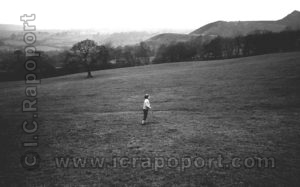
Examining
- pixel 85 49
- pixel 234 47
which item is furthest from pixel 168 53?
pixel 85 49

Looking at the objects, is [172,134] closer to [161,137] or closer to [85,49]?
[161,137]

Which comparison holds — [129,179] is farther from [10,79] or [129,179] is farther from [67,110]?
[10,79]

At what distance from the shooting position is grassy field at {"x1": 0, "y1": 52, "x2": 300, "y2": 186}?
10727 millimetres

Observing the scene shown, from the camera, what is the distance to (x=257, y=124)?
1717 centimetres

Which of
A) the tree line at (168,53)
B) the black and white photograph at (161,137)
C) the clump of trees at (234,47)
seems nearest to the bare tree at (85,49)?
the tree line at (168,53)

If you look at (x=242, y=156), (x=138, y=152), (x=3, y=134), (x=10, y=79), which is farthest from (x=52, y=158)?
(x=10, y=79)

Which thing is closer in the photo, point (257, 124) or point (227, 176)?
point (227, 176)

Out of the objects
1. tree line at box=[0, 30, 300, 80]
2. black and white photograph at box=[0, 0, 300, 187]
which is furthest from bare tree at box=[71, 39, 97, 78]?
black and white photograph at box=[0, 0, 300, 187]

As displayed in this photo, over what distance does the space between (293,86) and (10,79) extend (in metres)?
70.1

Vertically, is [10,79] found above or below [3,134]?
above

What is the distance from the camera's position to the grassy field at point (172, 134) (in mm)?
10727

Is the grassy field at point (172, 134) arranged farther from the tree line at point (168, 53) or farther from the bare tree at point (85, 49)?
the tree line at point (168, 53)

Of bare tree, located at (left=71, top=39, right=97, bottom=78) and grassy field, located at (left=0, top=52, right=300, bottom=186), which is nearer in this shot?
grassy field, located at (left=0, top=52, right=300, bottom=186)

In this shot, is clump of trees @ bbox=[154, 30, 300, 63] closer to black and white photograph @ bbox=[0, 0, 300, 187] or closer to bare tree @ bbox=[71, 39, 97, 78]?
bare tree @ bbox=[71, 39, 97, 78]
